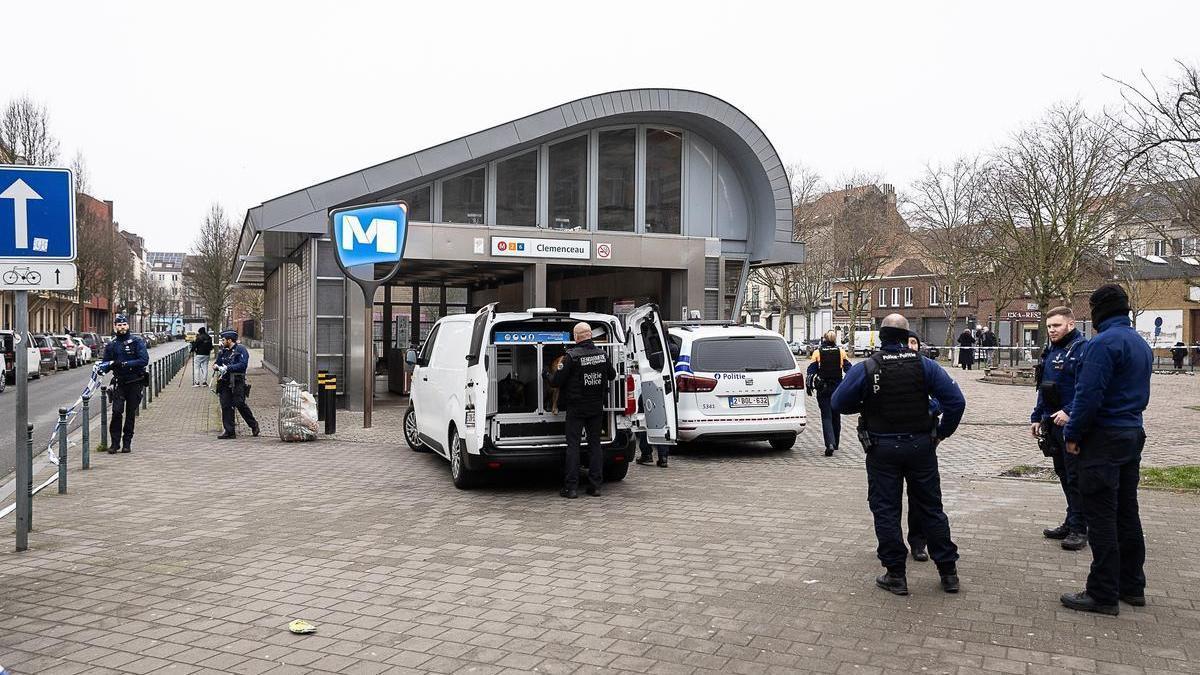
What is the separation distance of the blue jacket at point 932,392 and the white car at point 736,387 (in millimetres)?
6111

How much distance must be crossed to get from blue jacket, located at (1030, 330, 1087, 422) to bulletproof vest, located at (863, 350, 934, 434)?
4.07 ft

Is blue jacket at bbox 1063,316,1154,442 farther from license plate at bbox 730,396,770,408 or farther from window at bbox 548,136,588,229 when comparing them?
window at bbox 548,136,588,229

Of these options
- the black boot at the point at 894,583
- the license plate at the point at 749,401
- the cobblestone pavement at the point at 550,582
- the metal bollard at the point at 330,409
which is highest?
the license plate at the point at 749,401

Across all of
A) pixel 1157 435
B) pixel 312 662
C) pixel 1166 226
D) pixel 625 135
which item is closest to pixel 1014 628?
pixel 312 662

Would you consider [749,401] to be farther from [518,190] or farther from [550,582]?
[518,190]

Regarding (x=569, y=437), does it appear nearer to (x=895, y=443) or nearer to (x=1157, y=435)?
(x=895, y=443)

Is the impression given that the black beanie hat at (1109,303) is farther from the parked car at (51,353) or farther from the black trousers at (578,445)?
the parked car at (51,353)

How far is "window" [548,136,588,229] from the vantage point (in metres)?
20.3

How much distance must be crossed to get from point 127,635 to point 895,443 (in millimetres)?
4418

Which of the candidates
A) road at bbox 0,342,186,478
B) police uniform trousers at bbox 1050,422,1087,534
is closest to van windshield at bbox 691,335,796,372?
police uniform trousers at bbox 1050,422,1087,534

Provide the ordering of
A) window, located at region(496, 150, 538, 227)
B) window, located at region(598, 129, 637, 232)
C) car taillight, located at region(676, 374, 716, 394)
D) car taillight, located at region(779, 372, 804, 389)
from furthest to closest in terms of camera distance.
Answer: window, located at region(598, 129, 637, 232), window, located at region(496, 150, 538, 227), car taillight, located at region(779, 372, 804, 389), car taillight, located at region(676, 374, 716, 394)

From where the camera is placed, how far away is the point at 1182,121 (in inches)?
554

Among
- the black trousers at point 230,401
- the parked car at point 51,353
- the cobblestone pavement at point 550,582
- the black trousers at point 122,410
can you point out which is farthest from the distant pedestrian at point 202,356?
the cobblestone pavement at point 550,582

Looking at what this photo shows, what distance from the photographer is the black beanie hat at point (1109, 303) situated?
532 centimetres
